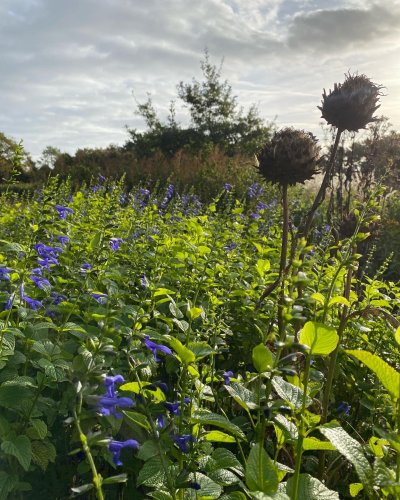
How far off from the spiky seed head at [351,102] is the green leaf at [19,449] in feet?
7.30

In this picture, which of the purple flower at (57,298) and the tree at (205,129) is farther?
the tree at (205,129)

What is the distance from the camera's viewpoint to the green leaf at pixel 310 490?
1472 millimetres

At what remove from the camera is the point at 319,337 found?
1.34 m

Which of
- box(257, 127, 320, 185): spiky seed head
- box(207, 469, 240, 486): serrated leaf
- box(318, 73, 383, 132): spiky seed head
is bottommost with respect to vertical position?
box(207, 469, 240, 486): serrated leaf

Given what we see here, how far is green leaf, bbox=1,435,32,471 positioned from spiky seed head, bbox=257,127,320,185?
5.56 feet

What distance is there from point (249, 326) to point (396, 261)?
19.7 ft

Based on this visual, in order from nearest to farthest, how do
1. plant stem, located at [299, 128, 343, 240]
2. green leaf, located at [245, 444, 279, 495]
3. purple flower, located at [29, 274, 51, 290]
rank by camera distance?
green leaf, located at [245, 444, 279, 495], plant stem, located at [299, 128, 343, 240], purple flower, located at [29, 274, 51, 290]

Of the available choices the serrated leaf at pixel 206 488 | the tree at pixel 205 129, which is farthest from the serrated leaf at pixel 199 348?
the tree at pixel 205 129

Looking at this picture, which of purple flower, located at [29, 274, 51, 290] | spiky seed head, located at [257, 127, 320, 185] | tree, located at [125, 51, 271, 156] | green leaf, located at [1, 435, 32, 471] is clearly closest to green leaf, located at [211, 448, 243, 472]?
green leaf, located at [1, 435, 32, 471]

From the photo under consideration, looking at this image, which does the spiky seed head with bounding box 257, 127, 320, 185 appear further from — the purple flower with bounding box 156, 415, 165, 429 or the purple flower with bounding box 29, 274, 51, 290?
the purple flower with bounding box 156, 415, 165, 429

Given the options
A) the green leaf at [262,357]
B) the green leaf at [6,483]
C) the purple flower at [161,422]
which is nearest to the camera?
the green leaf at [262,357]

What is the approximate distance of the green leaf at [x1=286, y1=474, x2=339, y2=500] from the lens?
57.9 inches

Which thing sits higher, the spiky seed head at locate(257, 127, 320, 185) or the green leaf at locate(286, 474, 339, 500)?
the spiky seed head at locate(257, 127, 320, 185)

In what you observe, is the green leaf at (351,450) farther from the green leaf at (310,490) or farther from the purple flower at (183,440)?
the purple flower at (183,440)
